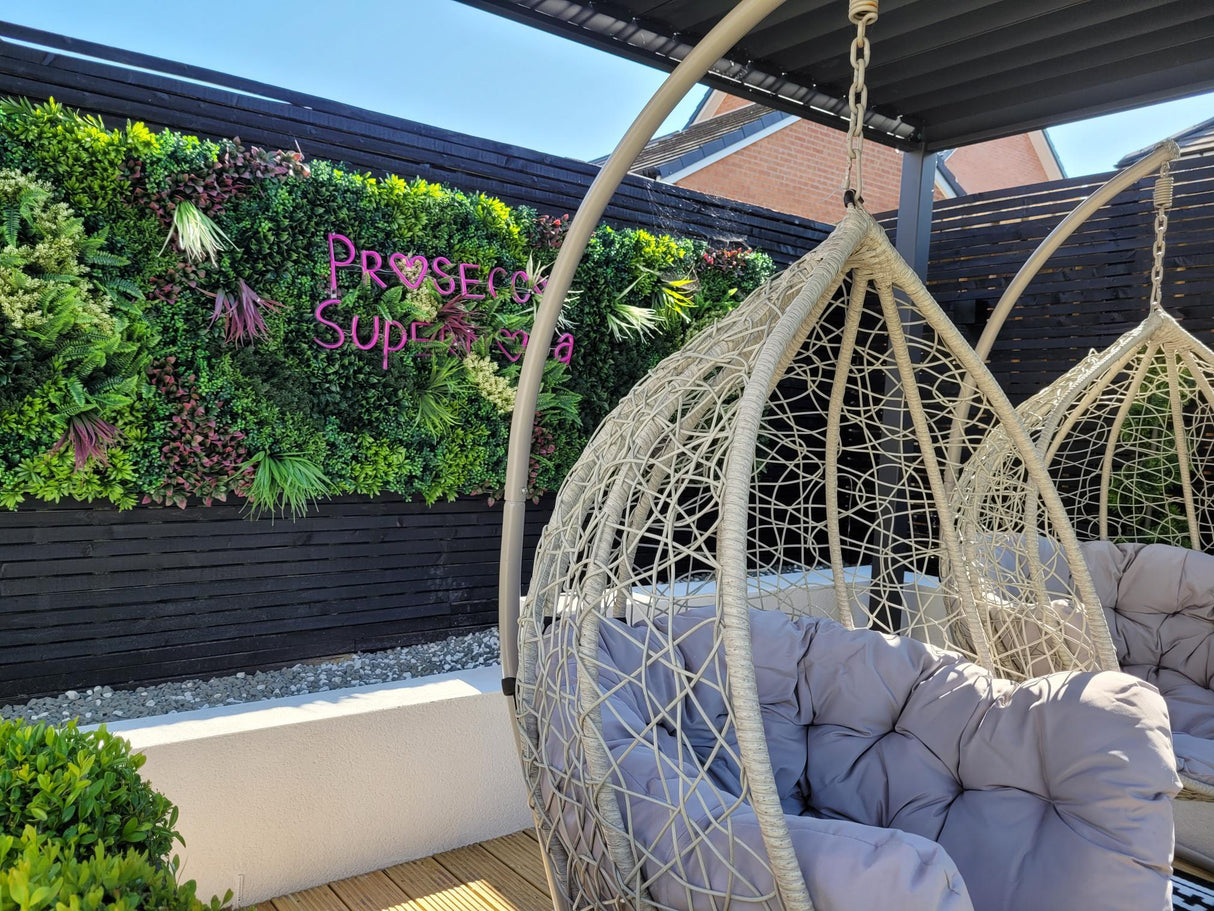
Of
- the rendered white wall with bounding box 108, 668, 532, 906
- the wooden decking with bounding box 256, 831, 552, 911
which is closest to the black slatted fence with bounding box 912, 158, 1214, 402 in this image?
the rendered white wall with bounding box 108, 668, 532, 906

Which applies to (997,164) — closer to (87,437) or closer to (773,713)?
(773,713)

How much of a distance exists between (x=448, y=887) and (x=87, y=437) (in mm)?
1756

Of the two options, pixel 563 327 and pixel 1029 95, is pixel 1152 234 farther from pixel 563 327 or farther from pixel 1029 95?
pixel 563 327

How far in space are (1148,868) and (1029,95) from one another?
108 inches

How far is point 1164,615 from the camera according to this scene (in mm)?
3016

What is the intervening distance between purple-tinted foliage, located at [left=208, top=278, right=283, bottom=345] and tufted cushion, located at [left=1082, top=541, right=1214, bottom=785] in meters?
3.12

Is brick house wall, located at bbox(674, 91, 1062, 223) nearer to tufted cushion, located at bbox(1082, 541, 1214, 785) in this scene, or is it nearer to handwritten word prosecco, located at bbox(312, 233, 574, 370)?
handwritten word prosecco, located at bbox(312, 233, 574, 370)

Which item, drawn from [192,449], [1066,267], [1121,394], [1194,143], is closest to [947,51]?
[1121,394]

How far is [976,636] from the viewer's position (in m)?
2.20

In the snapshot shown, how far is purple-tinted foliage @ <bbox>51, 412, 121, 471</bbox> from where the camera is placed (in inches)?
105

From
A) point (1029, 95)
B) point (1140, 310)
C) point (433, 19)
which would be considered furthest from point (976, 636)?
point (433, 19)

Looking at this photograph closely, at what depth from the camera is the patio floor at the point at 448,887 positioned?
6.90 feet

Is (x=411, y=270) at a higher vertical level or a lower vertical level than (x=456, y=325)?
higher

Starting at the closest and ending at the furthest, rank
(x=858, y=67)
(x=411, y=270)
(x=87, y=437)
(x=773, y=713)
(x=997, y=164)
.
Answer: (x=858, y=67) < (x=773, y=713) < (x=87, y=437) < (x=411, y=270) < (x=997, y=164)
